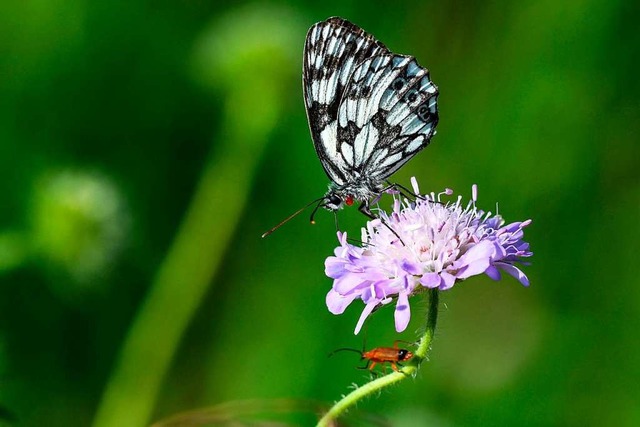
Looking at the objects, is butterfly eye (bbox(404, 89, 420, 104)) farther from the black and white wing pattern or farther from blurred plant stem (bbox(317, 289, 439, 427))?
blurred plant stem (bbox(317, 289, 439, 427))

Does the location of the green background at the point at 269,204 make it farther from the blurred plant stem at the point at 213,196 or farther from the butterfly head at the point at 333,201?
the butterfly head at the point at 333,201

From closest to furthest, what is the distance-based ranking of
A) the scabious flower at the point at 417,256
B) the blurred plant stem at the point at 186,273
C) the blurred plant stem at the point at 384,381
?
the blurred plant stem at the point at 384,381 → the scabious flower at the point at 417,256 → the blurred plant stem at the point at 186,273

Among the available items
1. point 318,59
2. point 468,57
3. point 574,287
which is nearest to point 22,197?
point 318,59

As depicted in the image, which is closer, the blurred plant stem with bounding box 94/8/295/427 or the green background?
the blurred plant stem with bounding box 94/8/295/427

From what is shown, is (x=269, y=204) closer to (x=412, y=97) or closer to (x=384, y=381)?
(x=412, y=97)

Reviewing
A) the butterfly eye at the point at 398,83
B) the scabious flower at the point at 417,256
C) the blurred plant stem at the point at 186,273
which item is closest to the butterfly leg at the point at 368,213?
the scabious flower at the point at 417,256

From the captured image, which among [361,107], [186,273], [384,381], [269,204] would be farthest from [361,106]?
[269,204]

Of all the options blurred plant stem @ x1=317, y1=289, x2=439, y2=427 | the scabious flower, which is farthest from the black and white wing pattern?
blurred plant stem @ x1=317, y1=289, x2=439, y2=427
